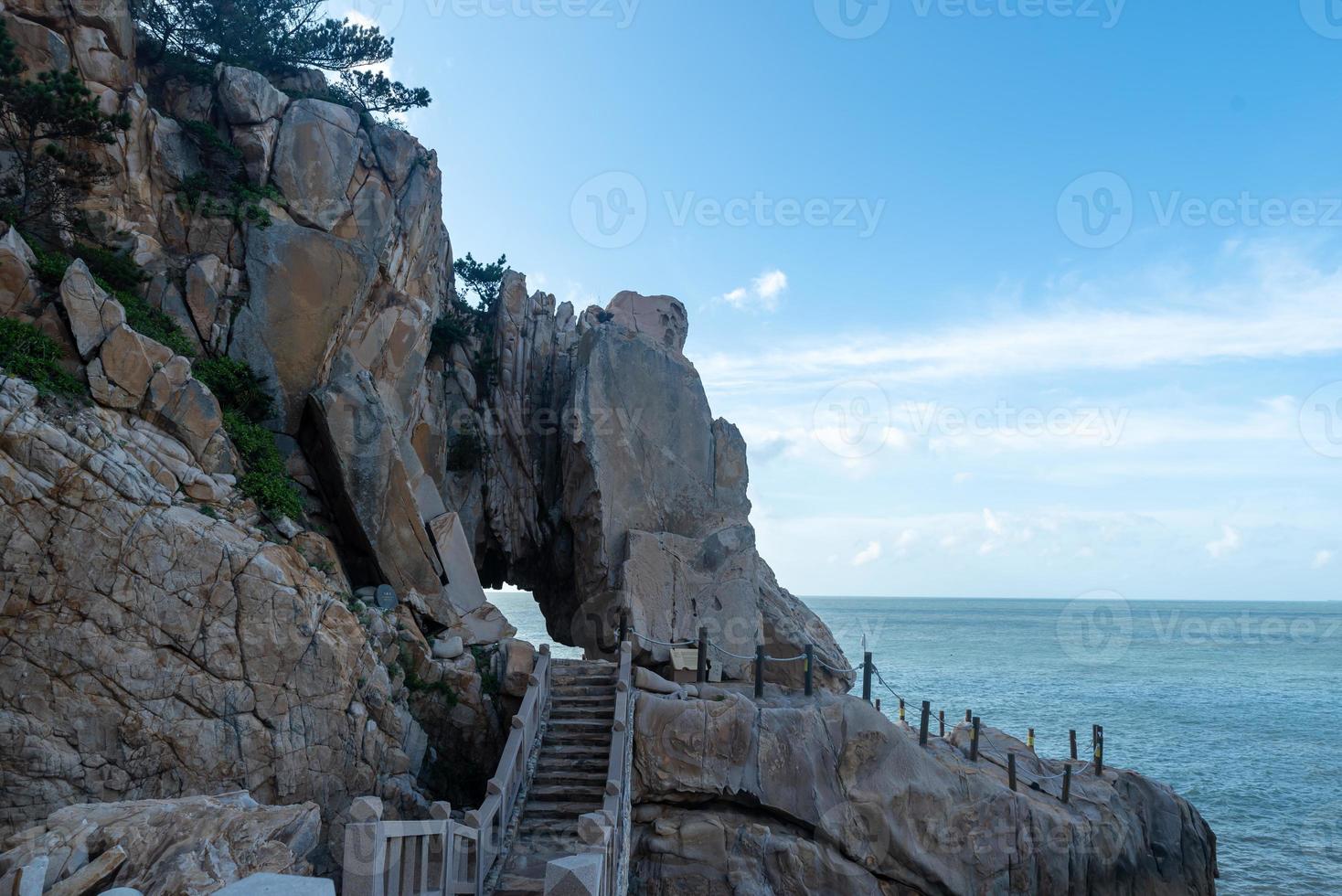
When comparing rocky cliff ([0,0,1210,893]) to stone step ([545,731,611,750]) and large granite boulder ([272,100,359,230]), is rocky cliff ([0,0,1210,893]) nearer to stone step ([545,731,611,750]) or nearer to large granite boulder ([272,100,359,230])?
large granite boulder ([272,100,359,230])

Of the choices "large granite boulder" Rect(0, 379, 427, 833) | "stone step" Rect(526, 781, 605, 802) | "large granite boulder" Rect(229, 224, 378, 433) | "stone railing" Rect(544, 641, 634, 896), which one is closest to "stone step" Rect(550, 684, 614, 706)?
"stone railing" Rect(544, 641, 634, 896)

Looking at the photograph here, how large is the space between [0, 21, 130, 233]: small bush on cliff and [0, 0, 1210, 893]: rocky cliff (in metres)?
0.65

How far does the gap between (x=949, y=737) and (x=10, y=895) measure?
23.4 meters

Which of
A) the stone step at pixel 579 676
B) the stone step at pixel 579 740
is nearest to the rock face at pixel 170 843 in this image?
the stone step at pixel 579 740

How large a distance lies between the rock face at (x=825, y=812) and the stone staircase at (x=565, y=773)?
122cm

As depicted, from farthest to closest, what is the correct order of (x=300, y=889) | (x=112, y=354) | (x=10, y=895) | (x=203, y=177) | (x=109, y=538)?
(x=203, y=177) < (x=112, y=354) < (x=109, y=538) < (x=10, y=895) < (x=300, y=889)

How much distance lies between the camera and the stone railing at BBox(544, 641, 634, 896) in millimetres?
7504

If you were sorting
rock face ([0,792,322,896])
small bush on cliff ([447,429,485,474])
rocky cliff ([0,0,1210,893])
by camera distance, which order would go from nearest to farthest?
rock face ([0,792,322,896]) < rocky cliff ([0,0,1210,893]) < small bush on cliff ([447,429,485,474])

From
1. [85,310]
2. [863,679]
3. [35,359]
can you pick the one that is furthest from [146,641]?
[863,679]

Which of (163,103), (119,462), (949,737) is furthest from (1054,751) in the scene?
(163,103)

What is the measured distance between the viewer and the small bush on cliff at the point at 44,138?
14812 mm

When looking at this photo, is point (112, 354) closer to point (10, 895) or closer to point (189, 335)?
point (189, 335)

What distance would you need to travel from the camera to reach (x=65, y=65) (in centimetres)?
1645

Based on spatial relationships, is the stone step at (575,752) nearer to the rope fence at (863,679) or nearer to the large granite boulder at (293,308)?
the rope fence at (863,679)
